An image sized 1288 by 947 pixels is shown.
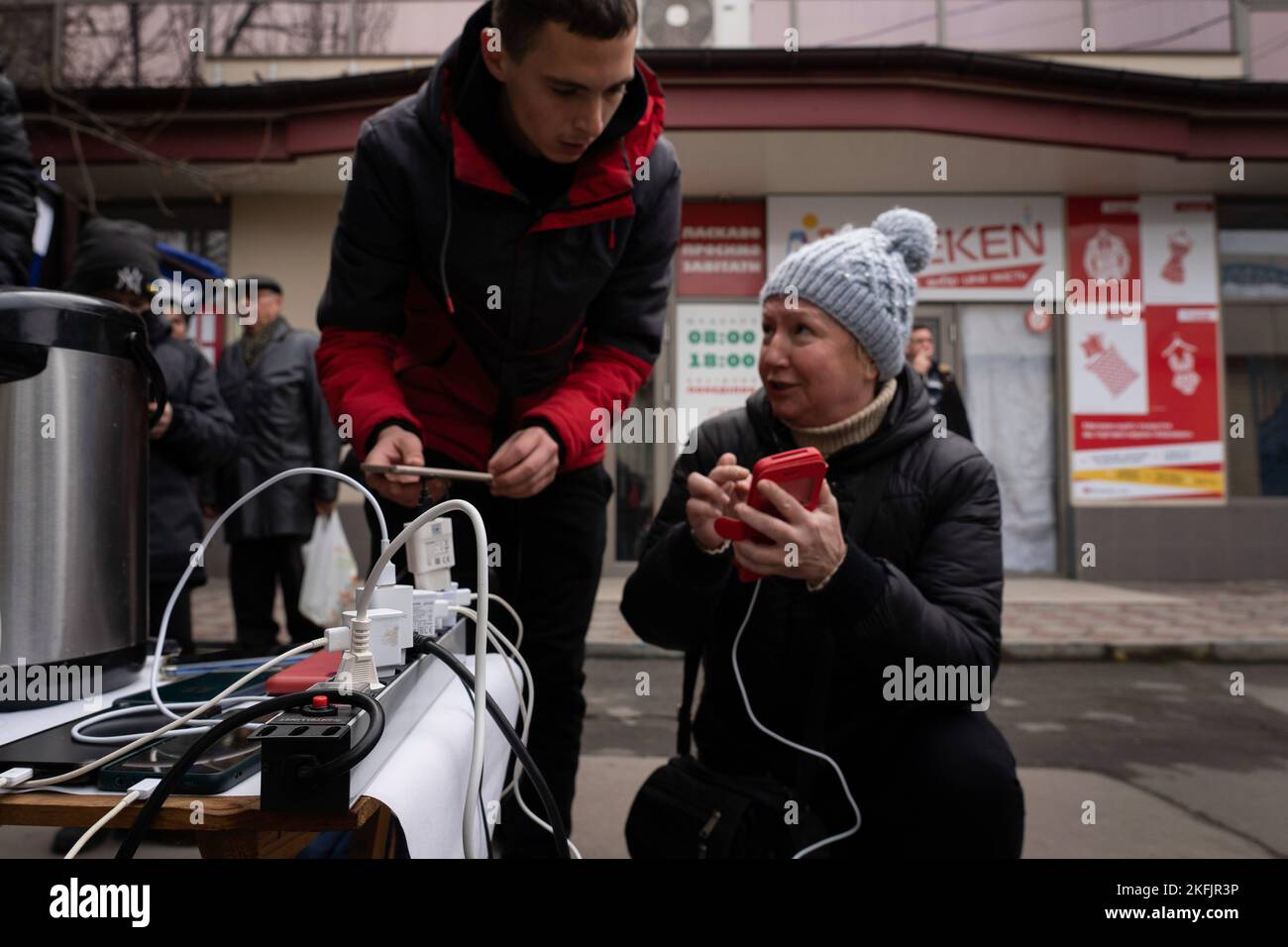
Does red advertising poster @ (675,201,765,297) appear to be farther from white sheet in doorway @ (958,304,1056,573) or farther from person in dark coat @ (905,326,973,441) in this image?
person in dark coat @ (905,326,973,441)

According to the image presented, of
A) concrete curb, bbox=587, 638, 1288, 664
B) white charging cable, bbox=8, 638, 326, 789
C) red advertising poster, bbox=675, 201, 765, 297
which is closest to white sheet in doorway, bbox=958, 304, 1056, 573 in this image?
red advertising poster, bbox=675, 201, 765, 297

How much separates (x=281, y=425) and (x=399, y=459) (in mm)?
3089

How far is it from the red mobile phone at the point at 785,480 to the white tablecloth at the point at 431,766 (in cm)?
40

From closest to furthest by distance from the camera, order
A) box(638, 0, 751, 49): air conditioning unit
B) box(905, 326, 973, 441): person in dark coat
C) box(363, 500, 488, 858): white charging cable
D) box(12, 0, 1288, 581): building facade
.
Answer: box(363, 500, 488, 858): white charging cable, box(905, 326, 973, 441): person in dark coat, box(12, 0, 1288, 581): building facade, box(638, 0, 751, 49): air conditioning unit

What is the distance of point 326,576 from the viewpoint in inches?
170

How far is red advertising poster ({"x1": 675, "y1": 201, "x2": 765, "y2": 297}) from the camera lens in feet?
28.2

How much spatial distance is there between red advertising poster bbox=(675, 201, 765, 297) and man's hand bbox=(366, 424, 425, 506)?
7.31 metres

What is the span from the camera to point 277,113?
7.70 meters

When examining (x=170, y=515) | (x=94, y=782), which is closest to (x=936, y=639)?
(x=94, y=782)

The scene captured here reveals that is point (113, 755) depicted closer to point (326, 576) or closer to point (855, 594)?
point (855, 594)

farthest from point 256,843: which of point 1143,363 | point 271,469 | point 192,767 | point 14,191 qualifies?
→ point 1143,363

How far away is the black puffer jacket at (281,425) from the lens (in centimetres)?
423
